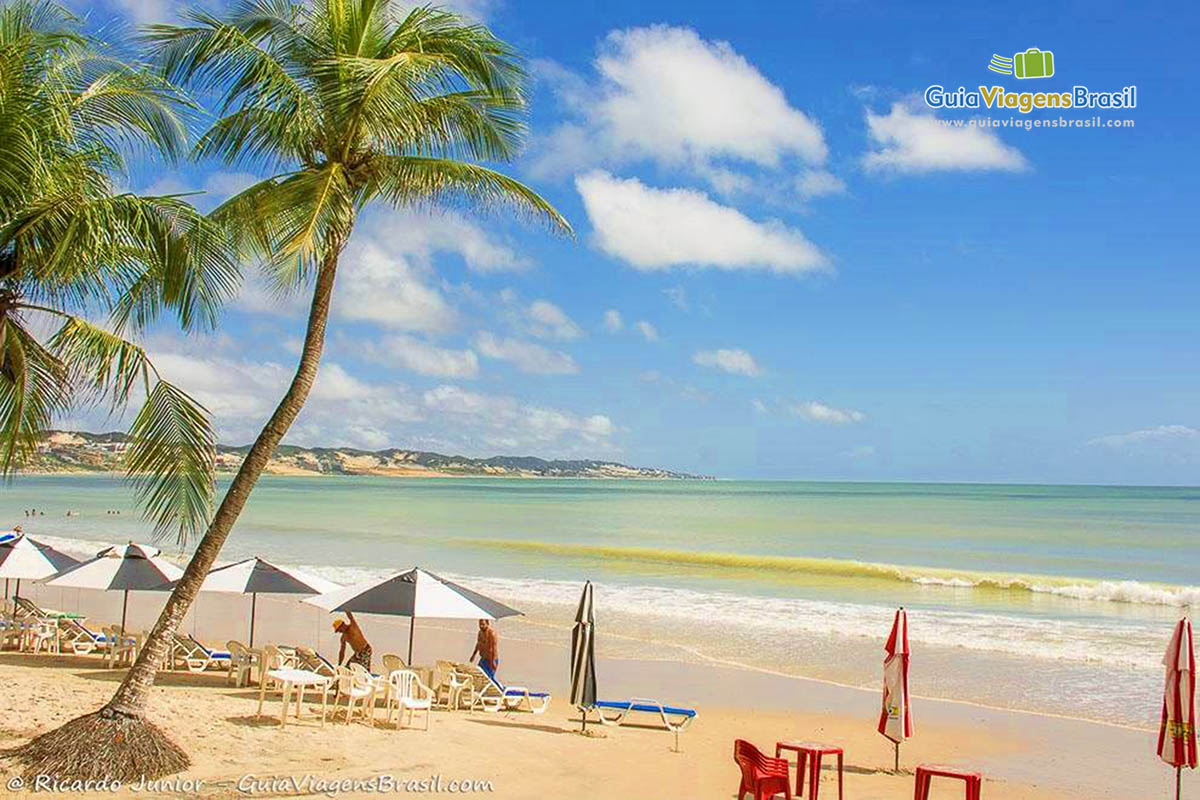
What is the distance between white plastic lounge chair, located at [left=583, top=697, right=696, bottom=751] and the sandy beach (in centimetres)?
21

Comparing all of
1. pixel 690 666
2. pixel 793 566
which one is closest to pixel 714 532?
pixel 793 566

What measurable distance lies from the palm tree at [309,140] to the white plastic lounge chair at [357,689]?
8.92 ft

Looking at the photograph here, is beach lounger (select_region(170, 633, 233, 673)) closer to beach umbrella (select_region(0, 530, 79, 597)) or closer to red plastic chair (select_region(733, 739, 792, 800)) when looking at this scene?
beach umbrella (select_region(0, 530, 79, 597))

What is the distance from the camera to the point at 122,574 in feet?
48.0

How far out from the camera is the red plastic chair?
7.92 metres

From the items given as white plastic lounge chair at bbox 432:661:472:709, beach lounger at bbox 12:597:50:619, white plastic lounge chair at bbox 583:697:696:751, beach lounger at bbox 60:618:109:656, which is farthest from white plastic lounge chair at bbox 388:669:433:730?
beach lounger at bbox 12:597:50:619

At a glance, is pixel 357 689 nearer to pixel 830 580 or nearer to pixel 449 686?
pixel 449 686

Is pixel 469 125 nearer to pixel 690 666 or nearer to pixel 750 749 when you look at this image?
pixel 750 749

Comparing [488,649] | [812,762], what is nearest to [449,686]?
[488,649]

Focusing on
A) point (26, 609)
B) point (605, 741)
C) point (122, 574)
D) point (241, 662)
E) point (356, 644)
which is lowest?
point (605, 741)

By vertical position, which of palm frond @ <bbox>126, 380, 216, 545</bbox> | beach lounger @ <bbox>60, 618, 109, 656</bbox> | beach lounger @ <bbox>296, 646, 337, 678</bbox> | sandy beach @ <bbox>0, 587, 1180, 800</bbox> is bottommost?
sandy beach @ <bbox>0, 587, 1180, 800</bbox>

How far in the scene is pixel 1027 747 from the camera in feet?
39.4

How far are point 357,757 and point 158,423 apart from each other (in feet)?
11.9

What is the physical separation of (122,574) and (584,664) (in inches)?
292
